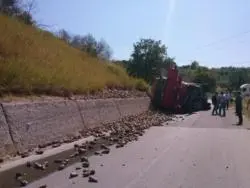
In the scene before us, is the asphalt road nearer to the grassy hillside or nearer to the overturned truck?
the grassy hillside

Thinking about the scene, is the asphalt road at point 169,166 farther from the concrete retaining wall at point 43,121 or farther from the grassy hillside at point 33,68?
the grassy hillside at point 33,68

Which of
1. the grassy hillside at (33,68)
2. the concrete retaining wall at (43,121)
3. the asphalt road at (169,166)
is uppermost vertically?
the grassy hillside at (33,68)

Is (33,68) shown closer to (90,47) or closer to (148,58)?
(90,47)

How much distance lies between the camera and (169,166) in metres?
10.6

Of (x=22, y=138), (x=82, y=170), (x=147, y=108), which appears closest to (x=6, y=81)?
(x=22, y=138)

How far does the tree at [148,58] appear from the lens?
77.4 m

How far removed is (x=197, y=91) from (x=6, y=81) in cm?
2998

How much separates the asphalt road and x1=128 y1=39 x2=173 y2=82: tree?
201ft

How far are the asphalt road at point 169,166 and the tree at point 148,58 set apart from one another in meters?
61.3

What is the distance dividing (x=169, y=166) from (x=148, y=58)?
2766 inches

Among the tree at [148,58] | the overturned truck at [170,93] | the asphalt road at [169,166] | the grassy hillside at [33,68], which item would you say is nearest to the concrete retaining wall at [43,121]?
the grassy hillside at [33,68]

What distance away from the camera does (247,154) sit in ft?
42.3

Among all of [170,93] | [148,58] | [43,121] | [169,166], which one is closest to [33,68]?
[43,121]

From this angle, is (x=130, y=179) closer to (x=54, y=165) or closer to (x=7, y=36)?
(x=54, y=165)
